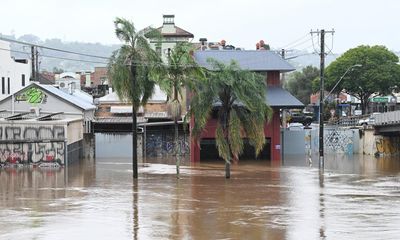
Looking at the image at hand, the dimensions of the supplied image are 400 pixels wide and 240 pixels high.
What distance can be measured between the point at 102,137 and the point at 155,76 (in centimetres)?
3058

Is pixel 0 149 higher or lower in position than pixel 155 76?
lower

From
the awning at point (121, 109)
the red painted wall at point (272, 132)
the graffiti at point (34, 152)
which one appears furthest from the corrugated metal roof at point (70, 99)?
the graffiti at point (34, 152)

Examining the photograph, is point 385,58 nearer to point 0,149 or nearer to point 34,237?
point 0,149

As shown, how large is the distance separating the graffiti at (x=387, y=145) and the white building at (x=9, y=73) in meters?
39.7

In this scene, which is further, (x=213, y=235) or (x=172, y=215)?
(x=172, y=215)

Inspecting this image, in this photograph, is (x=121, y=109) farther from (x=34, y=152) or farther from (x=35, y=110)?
(x=34, y=152)

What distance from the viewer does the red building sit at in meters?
65.6

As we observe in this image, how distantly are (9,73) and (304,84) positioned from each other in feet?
215

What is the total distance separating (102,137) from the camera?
242 ft

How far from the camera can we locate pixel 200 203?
107ft

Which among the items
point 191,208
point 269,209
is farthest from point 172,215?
point 269,209

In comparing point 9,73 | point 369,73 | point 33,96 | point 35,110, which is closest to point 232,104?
point 35,110

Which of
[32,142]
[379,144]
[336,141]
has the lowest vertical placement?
[379,144]

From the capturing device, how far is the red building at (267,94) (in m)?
65.6
